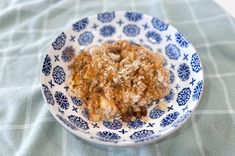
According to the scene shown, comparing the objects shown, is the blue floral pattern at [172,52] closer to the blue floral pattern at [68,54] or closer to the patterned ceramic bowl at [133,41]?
the patterned ceramic bowl at [133,41]

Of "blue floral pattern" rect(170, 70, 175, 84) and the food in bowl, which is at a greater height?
the food in bowl

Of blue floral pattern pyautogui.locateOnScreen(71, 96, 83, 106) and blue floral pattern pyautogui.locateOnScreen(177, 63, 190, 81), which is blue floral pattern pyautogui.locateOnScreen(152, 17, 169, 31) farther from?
blue floral pattern pyautogui.locateOnScreen(71, 96, 83, 106)

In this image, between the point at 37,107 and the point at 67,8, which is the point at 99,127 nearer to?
the point at 37,107

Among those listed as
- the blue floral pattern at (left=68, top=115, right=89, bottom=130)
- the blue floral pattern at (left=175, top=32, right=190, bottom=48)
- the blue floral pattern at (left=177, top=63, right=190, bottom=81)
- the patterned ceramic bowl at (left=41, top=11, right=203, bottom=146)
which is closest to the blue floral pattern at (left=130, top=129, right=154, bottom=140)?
the patterned ceramic bowl at (left=41, top=11, right=203, bottom=146)

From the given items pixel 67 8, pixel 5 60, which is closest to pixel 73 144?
pixel 5 60

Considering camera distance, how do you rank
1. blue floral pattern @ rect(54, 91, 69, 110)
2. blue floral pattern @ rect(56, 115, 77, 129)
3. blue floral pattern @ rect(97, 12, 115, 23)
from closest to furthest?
1. blue floral pattern @ rect(56, 115, 77, 129)
2. blue floral pattern @ rect(54, 91, 69, 110)
3. blue floral pattern @ rect(97, 12, 115, 23)

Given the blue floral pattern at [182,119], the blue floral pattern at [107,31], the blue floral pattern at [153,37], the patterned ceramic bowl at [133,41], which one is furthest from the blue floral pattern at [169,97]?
the blue floral pattern at [107,31]

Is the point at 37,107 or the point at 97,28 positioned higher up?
the point at 97,28
